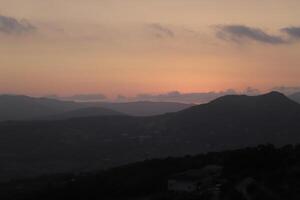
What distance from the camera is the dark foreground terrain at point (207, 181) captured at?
54562 millimetres

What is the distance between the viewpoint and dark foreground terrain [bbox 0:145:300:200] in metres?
54.6

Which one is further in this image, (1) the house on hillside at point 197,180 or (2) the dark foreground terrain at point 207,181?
(1) the house on hillside at point 197,180

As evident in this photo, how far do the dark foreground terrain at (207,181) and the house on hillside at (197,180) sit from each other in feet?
0.86

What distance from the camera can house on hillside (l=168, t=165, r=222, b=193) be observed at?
2579 inches

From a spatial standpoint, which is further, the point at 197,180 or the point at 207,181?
the point at 197,180

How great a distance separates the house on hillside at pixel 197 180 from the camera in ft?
215

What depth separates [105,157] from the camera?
195 meters

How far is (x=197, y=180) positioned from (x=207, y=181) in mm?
4672

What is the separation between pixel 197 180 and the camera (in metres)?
74.2

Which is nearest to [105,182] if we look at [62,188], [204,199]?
[62,188]

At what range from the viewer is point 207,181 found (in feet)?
228

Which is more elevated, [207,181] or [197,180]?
[207,181]

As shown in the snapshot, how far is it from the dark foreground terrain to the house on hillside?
262 mm

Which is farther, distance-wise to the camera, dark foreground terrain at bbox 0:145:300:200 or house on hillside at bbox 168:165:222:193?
Result: house on hillside at bbox 168:165:222:193
